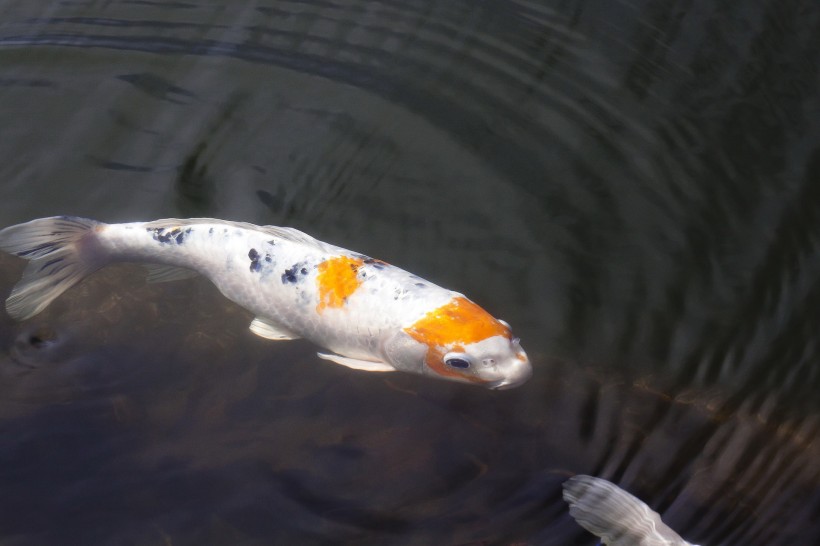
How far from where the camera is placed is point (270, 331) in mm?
4680

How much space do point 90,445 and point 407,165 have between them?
2638 millimetres

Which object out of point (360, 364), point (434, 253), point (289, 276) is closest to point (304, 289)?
point (289, 276)

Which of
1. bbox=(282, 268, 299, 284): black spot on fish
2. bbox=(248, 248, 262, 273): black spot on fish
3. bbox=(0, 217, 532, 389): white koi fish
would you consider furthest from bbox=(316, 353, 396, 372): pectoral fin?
bbox=(248, 248, 262, 273): black spot on fish

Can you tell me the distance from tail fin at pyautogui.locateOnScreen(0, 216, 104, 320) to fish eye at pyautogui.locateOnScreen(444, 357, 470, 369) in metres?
2.08

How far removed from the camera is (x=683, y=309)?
16.6 feet

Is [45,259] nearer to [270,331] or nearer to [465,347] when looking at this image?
[270,331]

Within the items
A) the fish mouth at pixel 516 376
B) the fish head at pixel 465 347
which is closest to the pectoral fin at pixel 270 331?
the fish head at pixel 465 347

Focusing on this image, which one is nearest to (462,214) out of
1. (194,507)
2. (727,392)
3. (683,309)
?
(683,309)

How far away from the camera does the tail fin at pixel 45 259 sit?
4680 millimetres

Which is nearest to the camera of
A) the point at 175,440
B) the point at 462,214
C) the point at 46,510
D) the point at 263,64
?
the point at 46,510

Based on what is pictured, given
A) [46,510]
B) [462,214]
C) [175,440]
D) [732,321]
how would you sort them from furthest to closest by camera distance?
[462,214], [732,321], [175,440], [46,510]

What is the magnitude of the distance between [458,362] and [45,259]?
7.46 ft

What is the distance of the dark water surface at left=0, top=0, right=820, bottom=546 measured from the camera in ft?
14.5

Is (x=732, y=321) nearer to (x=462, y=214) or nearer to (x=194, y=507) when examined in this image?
(x=462, y=214)
